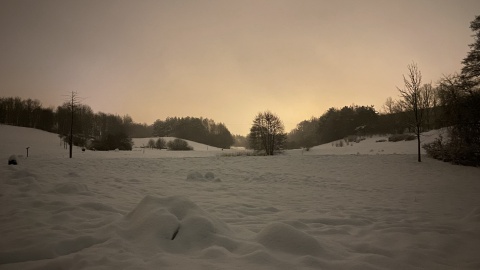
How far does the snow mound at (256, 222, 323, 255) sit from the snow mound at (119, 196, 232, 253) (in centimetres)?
58

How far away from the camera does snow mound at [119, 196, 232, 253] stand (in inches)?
126

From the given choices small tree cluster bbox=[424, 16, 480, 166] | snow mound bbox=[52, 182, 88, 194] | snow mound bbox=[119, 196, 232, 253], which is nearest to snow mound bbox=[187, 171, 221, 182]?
snow mound bbox=[52, 182, 88, 194]

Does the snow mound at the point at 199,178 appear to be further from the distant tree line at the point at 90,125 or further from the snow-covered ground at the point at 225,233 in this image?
the distant tree line at the point at 90,125

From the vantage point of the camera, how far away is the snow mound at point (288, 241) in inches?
124

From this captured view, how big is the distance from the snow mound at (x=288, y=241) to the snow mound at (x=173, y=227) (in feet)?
1.92

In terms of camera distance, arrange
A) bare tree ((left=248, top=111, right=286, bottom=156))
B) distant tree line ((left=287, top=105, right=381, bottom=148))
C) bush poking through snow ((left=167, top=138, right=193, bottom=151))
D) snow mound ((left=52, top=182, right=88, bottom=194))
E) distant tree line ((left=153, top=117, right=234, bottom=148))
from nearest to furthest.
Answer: snow mound ((left=52, top=182, right=88, bottom=194)), bare tree ((left=248, top=111, right=286, bottom=156)), distant tree line ((left=287, top=105, right=381, bottom=148)), bush poking through snow ((left=167, top=138, right=193, bottom=151)), distant tree line ((left=153, top=117, right=234, bottom=148))

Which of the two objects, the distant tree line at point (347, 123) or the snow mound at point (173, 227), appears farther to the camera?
the distant tree line at point (347, 123)

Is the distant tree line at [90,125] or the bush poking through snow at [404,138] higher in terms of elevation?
the distant tree line at [90,125]

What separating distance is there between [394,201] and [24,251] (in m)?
8.84

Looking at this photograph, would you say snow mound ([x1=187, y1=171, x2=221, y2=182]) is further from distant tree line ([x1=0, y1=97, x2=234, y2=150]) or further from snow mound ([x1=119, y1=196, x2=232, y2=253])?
distant tree line ([x1=0, y1=97, x2=234, y2=150])

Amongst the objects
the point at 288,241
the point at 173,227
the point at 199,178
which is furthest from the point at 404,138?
the point at 173,227

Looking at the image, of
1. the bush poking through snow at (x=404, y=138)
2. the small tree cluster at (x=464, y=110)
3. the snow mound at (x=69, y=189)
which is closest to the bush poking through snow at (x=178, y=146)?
the bush poking through snow at (x=404, y=138)

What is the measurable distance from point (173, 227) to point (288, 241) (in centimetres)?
174

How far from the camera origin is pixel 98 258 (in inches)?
106
